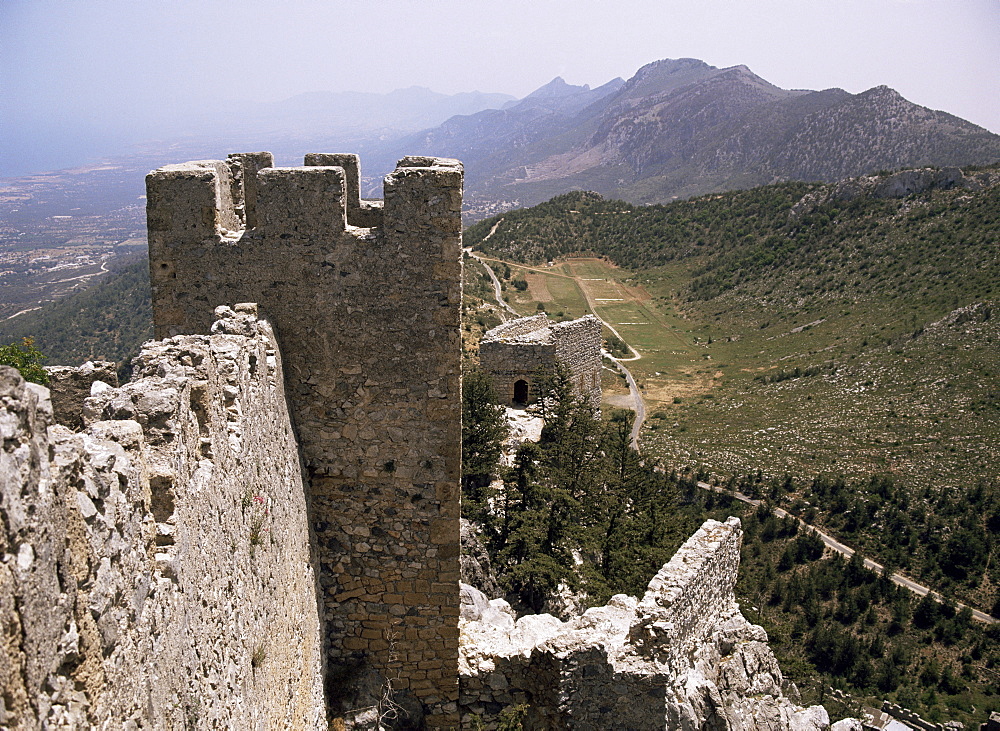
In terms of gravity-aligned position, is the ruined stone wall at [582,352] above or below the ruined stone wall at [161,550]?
below

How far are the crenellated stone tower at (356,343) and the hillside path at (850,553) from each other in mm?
18020

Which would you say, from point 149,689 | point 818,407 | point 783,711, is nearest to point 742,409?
point 818,407

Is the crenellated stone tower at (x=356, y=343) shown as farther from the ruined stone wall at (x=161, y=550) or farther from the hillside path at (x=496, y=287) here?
the hillside path at (x=496, y=287)

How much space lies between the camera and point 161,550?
3.03 m

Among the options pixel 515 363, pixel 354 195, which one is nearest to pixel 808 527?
pixel 515 363

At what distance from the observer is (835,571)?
65.3 feet

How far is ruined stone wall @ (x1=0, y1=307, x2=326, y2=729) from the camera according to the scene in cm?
207

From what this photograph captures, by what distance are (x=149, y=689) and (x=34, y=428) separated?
1267 millimetres

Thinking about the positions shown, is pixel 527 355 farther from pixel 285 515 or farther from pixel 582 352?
pixel 285 515

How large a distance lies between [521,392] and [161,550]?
16909 mm

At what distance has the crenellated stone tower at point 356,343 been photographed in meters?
5.40

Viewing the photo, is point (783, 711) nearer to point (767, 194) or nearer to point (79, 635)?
point (79, 635)

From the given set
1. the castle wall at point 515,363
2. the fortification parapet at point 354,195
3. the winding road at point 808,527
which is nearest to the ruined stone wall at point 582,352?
the castle wall at point 515,363

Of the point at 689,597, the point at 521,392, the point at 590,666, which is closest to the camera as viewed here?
the point at 590,666
